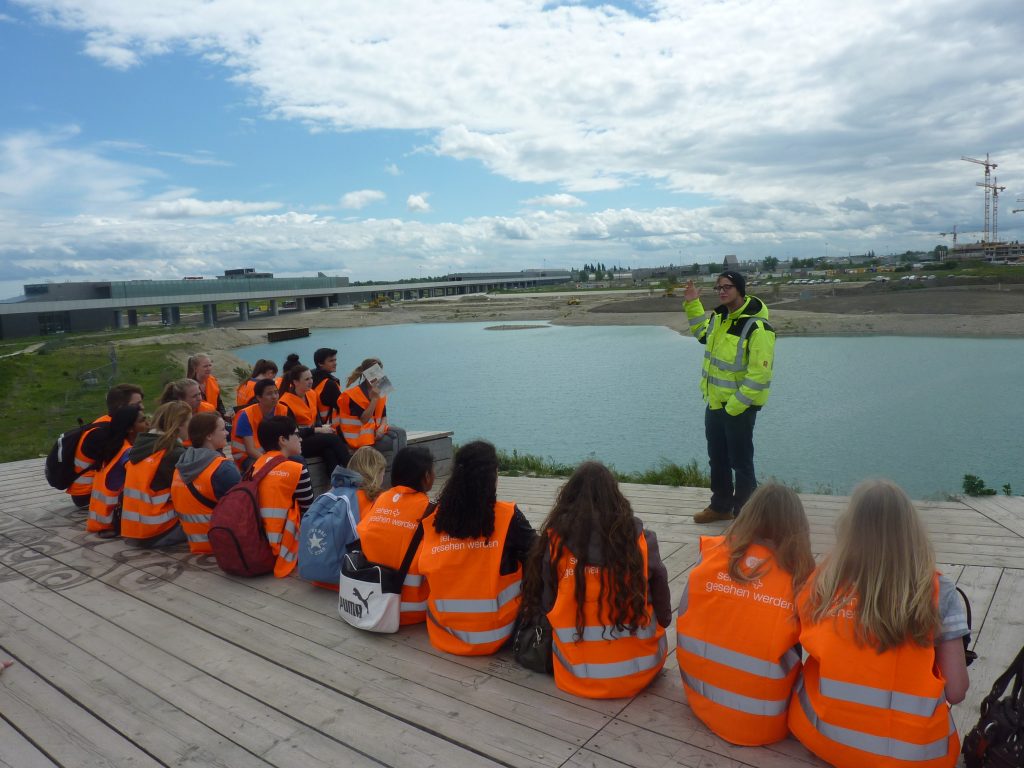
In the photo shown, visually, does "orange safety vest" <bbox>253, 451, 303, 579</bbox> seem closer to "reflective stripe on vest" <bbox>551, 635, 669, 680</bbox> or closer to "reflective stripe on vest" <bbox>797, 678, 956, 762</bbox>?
"reflective stripe on vest" <bbox>551, 635, 669, 680</bbox>

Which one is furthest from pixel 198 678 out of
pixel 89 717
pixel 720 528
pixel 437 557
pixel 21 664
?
pixel 720 528

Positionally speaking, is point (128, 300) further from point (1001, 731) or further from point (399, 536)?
point (1001, 731)

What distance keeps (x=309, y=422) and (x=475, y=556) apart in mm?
3953

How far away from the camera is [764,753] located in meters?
2.38

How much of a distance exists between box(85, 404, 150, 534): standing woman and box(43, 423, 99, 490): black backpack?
0.27 metres

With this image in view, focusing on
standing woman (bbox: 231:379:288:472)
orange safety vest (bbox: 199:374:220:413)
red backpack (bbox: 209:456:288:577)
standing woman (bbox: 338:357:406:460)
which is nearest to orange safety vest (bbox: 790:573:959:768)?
red backpack (bbox: 209:456:288:577)

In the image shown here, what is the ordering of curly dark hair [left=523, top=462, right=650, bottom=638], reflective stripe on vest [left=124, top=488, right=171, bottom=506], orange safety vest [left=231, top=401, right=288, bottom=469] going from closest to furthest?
1. curly dark hair [left=523, top=462, right=650, bottom=638]
2. reflective stripe on vest [left=124, top=488, right=171, bottom=506]
3. orange safety vest [left=231, top=401, right=288, bottom=469]

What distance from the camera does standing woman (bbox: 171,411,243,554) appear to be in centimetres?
445

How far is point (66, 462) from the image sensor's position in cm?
549

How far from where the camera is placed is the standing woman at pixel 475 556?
3053mm

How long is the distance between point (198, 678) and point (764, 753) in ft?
7.66

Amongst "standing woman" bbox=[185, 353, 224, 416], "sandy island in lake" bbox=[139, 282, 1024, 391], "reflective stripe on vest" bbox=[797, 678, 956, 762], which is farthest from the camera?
"sandy island in lake" bbox=[139, 282, 1024, 391]

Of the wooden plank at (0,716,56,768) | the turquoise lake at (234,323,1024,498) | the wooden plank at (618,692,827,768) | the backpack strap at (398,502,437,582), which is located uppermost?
the backpack strap at (398,502,437,582)

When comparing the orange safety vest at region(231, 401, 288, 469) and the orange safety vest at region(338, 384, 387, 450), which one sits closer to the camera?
the orange safety vest at region(231, 401, 288, 469)
